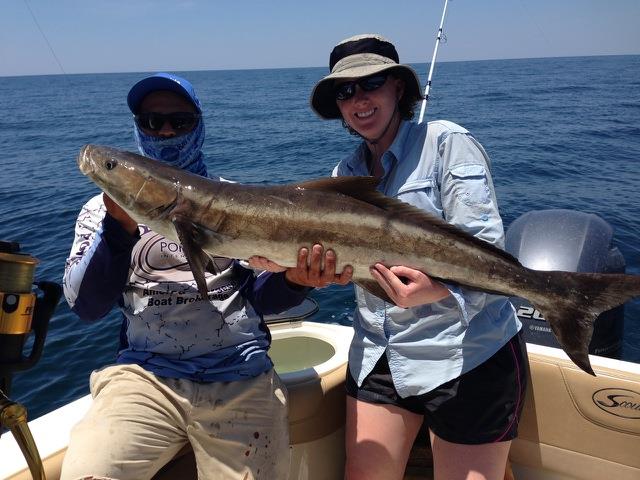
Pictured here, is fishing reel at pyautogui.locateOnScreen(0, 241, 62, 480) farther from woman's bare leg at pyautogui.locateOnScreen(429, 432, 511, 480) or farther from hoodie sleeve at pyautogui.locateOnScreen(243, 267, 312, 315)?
woman's bare leg at pyautogui.locateOnScreen(429, 432, 511, 480)

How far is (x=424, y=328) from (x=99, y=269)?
1.90 m

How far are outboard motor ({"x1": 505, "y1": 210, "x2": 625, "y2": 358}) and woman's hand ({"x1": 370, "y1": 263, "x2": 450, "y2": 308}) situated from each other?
268 cm

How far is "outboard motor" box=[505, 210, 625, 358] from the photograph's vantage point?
5047mm

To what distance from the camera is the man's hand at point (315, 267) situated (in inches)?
111

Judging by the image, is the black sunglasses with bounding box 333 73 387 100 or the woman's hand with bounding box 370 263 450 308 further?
the black sunglasses with bounding box 333 73 387 100

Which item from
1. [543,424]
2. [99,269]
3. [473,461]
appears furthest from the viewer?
[543,424]

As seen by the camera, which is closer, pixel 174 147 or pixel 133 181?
pixel 133 181

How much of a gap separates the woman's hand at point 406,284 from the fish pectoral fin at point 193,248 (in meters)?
0.89

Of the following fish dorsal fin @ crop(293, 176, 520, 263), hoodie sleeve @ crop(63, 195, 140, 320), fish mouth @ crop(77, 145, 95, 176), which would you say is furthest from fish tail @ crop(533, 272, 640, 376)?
fish mouth @ crop(77, 145, 95, 176)

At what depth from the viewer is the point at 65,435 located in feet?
10.2

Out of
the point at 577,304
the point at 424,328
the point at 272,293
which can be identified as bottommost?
the point at 424,328

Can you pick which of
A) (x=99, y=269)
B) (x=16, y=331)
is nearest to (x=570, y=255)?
(x=99, y=269)

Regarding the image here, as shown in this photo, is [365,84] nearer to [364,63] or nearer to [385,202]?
[364,63]

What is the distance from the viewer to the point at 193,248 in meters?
A: 2.73
